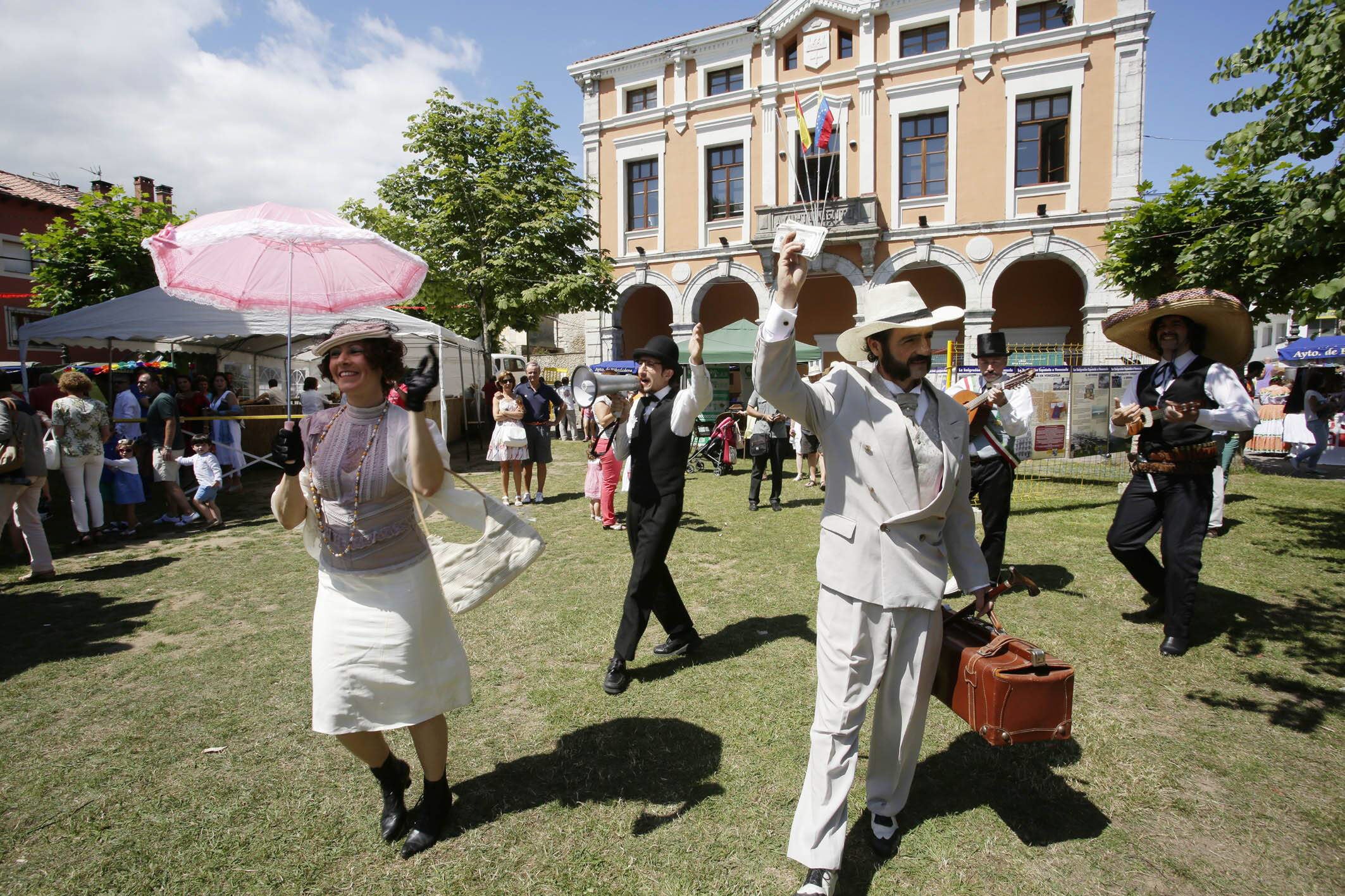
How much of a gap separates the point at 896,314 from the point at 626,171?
2306 cm

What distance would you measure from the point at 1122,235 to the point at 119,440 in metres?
14.2

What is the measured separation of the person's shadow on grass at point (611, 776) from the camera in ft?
9.57

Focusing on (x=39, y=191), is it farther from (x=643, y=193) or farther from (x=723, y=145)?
(x=723, y=145)

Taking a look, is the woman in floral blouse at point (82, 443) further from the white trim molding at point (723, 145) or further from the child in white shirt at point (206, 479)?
the white trim molding at point (723, 145)

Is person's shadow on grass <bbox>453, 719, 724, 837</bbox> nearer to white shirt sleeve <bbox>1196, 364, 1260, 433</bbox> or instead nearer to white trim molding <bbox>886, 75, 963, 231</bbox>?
white shirt sleeve <bbox>1196, 364, 1260, 433</bbox>

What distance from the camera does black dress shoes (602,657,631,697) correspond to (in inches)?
155

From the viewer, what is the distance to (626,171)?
2366 centimetres

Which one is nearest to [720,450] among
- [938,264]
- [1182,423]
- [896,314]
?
[1182,423]

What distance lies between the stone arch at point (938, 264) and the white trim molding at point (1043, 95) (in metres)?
1.66

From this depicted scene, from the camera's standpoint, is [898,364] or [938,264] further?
[938,264]

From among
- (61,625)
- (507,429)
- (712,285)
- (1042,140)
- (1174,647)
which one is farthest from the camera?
(712,285)

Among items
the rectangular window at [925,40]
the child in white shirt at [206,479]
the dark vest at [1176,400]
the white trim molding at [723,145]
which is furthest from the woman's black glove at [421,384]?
the rectangular window at [925,40]

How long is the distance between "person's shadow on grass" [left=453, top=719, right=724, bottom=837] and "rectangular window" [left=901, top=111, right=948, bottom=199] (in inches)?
792

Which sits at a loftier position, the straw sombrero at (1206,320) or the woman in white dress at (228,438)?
the straw sombrero at (1206,320)
